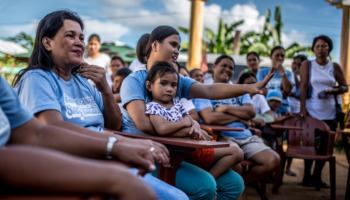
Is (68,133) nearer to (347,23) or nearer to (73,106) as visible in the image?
(73,106)

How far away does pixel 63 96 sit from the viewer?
5.92 feet

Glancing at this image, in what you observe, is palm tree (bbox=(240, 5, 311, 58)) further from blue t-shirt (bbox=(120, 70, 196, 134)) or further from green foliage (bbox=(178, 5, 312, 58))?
blue t-shirt (bbox=(120, 70, 196, 134))

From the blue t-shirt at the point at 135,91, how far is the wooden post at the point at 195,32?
644cm

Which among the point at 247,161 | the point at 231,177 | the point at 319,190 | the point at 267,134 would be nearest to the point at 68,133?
the point at 231,177

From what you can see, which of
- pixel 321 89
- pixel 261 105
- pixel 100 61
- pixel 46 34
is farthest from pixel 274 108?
pixel 46 34

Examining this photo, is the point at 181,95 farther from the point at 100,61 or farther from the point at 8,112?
the point at 100,61

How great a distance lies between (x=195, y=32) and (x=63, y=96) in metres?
7.61

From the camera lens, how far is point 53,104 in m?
1.63

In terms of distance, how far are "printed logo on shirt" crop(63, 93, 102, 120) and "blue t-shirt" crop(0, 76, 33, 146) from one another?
56 centimetres

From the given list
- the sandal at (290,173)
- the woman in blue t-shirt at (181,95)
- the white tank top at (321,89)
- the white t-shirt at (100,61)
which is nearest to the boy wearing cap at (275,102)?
the white tank top at (321,89)

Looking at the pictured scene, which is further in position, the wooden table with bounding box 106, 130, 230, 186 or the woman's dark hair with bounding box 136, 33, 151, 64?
the woman's dark hair with bounding box 136, 33, 151, 64

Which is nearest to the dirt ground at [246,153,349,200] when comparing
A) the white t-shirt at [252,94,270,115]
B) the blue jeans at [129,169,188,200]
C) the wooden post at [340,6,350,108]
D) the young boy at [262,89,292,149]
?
the young boy at [262,89,292,149]

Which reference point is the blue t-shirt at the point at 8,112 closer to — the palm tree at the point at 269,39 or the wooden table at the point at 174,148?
the wooden table at the point at 174,148

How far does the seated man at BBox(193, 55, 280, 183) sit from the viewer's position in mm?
3387
